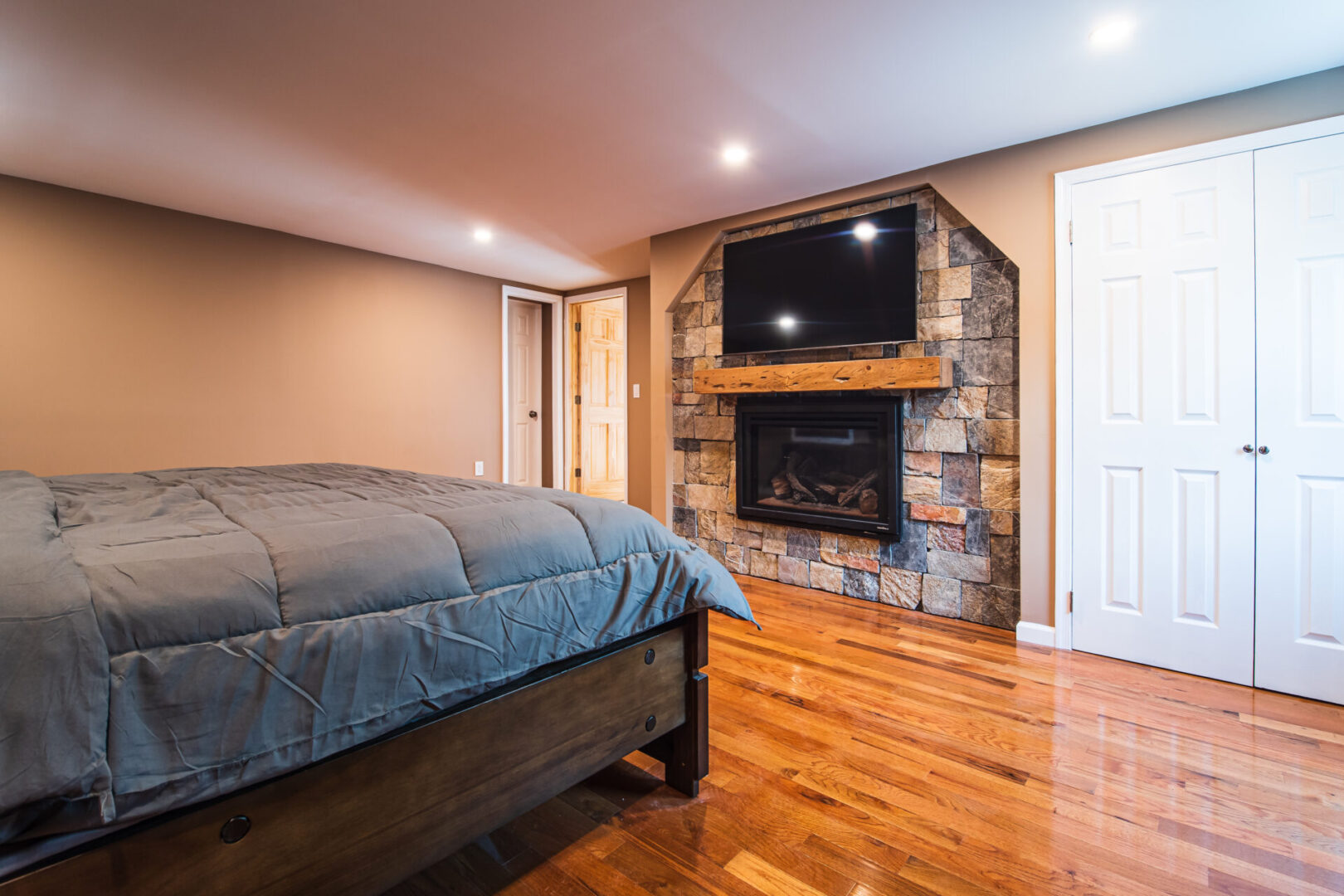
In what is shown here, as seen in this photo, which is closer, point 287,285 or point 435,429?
point 287,285

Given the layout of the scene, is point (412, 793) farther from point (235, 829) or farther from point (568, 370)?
point (568, 370)

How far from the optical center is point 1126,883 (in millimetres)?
1348

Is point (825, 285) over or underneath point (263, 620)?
over

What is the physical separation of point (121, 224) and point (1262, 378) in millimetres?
5630

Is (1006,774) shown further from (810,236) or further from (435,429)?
(435,429)

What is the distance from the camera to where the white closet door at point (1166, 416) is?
7.85 feet

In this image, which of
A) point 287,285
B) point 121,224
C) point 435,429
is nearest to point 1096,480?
point 435,429

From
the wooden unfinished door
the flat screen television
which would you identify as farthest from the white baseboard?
the wooden unfinished door

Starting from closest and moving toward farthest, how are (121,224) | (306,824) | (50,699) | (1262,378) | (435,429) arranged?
(50,699)
(306,824)
(1262,378)
(121,224)
(435,429)

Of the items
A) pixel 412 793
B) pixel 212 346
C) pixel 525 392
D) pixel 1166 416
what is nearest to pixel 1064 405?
pixel 1166 416

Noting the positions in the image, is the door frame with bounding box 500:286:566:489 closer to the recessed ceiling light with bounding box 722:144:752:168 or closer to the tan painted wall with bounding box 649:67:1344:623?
the recessed ceiling light with bounding box 722:144:752:168

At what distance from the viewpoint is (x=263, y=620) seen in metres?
0.92

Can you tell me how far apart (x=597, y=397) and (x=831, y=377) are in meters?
3.43

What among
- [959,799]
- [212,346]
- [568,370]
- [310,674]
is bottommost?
[959,799]
